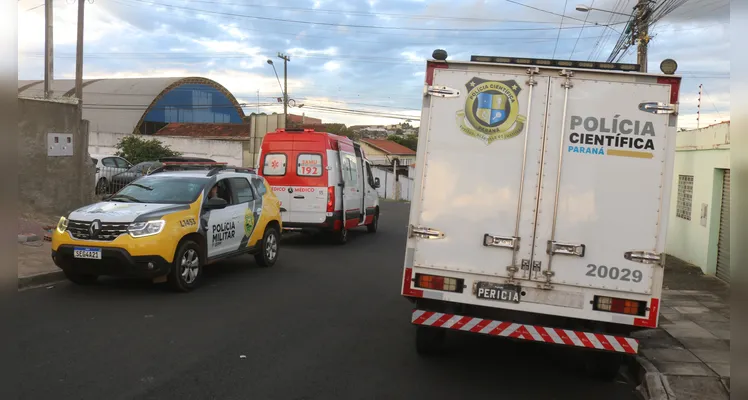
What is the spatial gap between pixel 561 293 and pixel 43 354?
4.75 metres

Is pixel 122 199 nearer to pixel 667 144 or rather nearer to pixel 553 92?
pixel 553 92

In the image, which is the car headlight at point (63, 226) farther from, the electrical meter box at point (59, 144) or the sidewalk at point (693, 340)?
the sidewalk at point (693, 340)

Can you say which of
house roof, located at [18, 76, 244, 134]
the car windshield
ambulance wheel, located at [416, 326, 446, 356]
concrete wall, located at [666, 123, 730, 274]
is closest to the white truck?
ambulance wheel, located at [416, 326, 446, 356]

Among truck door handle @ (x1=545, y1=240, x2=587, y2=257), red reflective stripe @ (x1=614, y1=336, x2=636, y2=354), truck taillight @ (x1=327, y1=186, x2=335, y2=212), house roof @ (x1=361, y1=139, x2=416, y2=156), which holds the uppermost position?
house roof @ (x1=361, y1=139, x2=416, y2=156)

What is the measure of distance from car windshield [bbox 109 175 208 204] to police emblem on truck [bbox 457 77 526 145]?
511 centimetres

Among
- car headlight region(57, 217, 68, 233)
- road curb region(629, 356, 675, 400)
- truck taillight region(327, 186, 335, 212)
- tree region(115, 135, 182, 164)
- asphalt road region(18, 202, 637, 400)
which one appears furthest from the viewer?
tree region(115, 135, 182, 164)

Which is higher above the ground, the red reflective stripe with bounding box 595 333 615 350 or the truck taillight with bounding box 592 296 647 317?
the truck taillight with bounding box 592 296 647 317

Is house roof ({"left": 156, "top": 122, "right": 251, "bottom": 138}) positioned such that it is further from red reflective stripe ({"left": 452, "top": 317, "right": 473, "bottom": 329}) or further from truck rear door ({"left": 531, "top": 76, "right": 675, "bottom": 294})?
truck rear door ({"left": 531, "top": 76, "right": 675, "bottom": 294})

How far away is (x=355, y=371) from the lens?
5383 mm

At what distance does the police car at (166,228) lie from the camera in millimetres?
7727

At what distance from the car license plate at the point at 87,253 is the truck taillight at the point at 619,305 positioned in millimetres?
6170

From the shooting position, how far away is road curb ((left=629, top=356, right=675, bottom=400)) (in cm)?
511

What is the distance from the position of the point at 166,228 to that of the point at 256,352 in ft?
9.72

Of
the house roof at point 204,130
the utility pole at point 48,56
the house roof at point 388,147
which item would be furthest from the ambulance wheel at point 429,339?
the house roof at point 388,147
